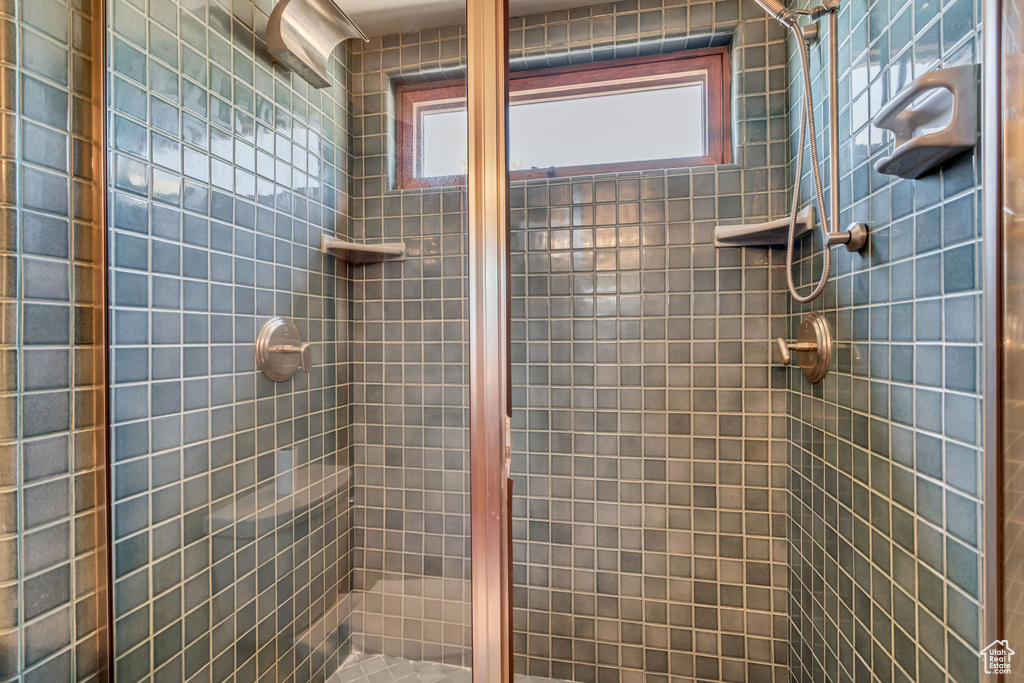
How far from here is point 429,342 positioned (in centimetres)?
66

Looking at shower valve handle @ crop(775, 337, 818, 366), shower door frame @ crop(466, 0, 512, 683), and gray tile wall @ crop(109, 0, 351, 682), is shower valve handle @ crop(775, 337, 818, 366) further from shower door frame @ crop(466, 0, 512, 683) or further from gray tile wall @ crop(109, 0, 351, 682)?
gray tile wall @ crop(109, 0, 351, 682)

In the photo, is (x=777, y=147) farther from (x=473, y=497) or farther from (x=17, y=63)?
(x=17, y=63)

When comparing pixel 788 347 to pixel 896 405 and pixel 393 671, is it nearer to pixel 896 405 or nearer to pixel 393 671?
pixel 896 405

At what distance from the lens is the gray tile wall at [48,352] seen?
620 mm

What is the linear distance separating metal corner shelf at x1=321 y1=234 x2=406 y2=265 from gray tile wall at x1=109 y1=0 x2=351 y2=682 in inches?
0.6

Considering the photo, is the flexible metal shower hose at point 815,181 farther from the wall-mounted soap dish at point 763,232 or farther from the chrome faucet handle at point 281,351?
the chrome faucet handle at point 281,351

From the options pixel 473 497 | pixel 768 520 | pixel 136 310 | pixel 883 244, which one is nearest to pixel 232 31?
pixel 136 310

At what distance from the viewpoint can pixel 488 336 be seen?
26.4 inches

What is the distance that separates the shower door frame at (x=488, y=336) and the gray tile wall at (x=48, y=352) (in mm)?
566

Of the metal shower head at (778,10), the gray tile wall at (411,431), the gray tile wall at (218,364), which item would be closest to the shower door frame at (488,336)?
the gray tile wall at (411,431)

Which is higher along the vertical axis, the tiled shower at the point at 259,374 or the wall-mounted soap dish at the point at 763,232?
the wall-mounted soap dish at the point at 763,232

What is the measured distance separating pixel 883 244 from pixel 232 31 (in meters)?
1.11

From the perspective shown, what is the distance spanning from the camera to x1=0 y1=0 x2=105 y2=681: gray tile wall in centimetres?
62

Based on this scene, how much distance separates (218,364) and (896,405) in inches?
43.1
